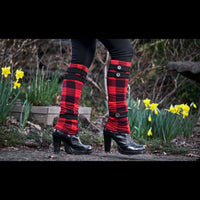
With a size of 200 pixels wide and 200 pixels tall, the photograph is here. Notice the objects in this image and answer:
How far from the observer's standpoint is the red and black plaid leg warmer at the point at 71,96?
70.1 inches

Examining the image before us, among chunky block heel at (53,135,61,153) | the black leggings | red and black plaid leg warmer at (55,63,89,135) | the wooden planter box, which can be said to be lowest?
chunky block heel at (53,135,61,153)

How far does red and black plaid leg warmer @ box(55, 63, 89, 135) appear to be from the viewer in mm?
1780

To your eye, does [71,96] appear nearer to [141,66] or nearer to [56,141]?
[56,141]

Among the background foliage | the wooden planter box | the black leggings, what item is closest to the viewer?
the black leggings

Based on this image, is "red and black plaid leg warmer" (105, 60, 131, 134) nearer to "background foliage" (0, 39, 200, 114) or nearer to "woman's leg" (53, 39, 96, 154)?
"woman's leg" (53, 39, 96, 154)

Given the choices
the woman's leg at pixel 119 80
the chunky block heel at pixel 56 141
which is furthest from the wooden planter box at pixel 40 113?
the woman's leg at pixel 119 80

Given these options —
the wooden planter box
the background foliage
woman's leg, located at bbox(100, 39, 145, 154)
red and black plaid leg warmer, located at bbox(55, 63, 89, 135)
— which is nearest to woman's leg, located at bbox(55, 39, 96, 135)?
red and black plaid leg warmer, located at bbox(55, 63, 89, 135)

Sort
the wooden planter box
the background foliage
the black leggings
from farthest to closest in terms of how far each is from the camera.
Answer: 1. the background foliage
2. the wooden planter box
3. the black leggings

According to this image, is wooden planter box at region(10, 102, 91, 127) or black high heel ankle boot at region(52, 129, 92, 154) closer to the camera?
black high heel ankle boot at region(52, 129, 92, 154)

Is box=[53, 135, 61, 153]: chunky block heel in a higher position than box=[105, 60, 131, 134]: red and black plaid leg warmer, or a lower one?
lower
